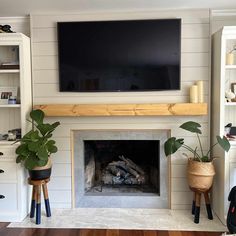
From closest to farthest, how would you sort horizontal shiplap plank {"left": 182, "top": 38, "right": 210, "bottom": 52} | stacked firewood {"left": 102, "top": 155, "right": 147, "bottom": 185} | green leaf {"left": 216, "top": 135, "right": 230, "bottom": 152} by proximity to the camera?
green leaf {"left": 216, "top": 135, "right": 230, "bottom": 152} → horizontal shiplap plank {"left": 182, "top": 38, "right": 210, "bottom": 52} → stacked firewood {"left": 102, "top": 155, "right": 147, "bottom": 185}

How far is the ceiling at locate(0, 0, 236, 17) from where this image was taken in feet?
9.28

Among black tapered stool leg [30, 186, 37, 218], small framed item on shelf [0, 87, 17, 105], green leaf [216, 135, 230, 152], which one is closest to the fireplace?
black tapered stool leg [30, 186, 37, 218]

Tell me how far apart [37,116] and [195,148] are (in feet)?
5.81

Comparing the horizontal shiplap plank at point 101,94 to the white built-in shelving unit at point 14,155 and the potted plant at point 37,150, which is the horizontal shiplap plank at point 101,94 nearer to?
the white built-in shelving unit at point 14,155

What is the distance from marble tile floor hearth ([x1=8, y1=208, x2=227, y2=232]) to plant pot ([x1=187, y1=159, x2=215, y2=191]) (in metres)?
0.40

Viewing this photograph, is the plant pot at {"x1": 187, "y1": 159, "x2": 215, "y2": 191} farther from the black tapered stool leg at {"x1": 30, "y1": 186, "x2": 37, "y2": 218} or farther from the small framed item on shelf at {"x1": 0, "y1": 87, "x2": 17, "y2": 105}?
the small framed item on shelf at {"x1": 0, "y1": 87, "x2": 17, "y2": 105}

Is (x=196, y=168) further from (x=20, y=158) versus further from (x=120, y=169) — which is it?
(x=20, y=158)

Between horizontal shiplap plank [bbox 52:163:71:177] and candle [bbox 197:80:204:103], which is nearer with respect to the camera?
candle [bbox 197:80:204:103]

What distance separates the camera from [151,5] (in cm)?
295

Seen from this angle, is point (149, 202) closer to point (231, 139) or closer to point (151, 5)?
point (231, 139)

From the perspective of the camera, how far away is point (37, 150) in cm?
269

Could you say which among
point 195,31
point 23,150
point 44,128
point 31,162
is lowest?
point 31,162

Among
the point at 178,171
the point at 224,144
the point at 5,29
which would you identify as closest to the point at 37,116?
the point at 5,29

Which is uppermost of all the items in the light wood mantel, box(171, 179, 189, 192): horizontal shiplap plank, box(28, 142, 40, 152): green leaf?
the light wood mantel
